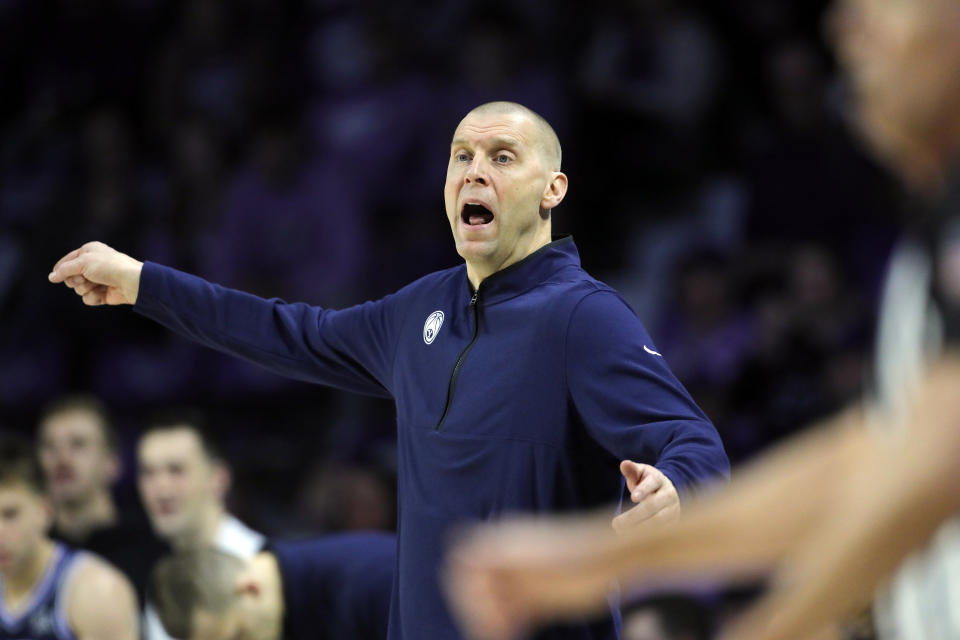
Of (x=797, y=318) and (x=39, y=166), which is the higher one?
(x=39, y=166)

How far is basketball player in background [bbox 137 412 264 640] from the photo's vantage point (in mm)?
5965

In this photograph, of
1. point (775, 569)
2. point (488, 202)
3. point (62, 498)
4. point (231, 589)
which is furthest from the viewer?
point (62, 498)

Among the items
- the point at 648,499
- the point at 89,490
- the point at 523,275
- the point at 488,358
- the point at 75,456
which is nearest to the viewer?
the point at 648,499

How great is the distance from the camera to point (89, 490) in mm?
6469

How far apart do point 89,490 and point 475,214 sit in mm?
3046

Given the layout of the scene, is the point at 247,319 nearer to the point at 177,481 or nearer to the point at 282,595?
the point at 282,595

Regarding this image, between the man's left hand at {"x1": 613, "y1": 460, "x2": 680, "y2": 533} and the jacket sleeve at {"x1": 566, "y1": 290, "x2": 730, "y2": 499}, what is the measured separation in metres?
0.35

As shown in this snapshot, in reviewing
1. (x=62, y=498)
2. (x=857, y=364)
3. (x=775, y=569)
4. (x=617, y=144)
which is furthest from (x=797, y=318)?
(x=775, y=569)

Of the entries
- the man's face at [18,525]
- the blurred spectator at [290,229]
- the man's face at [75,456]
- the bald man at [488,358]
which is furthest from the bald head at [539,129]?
the blurred spectator at [290,229]

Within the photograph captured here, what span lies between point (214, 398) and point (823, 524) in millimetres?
7520

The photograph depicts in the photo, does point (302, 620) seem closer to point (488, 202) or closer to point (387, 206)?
point (488, 202)

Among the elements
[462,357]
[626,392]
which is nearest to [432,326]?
[462,357]

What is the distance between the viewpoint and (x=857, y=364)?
6.56 meters

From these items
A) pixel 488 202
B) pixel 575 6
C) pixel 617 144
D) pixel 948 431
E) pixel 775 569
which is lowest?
pixel 775 569
